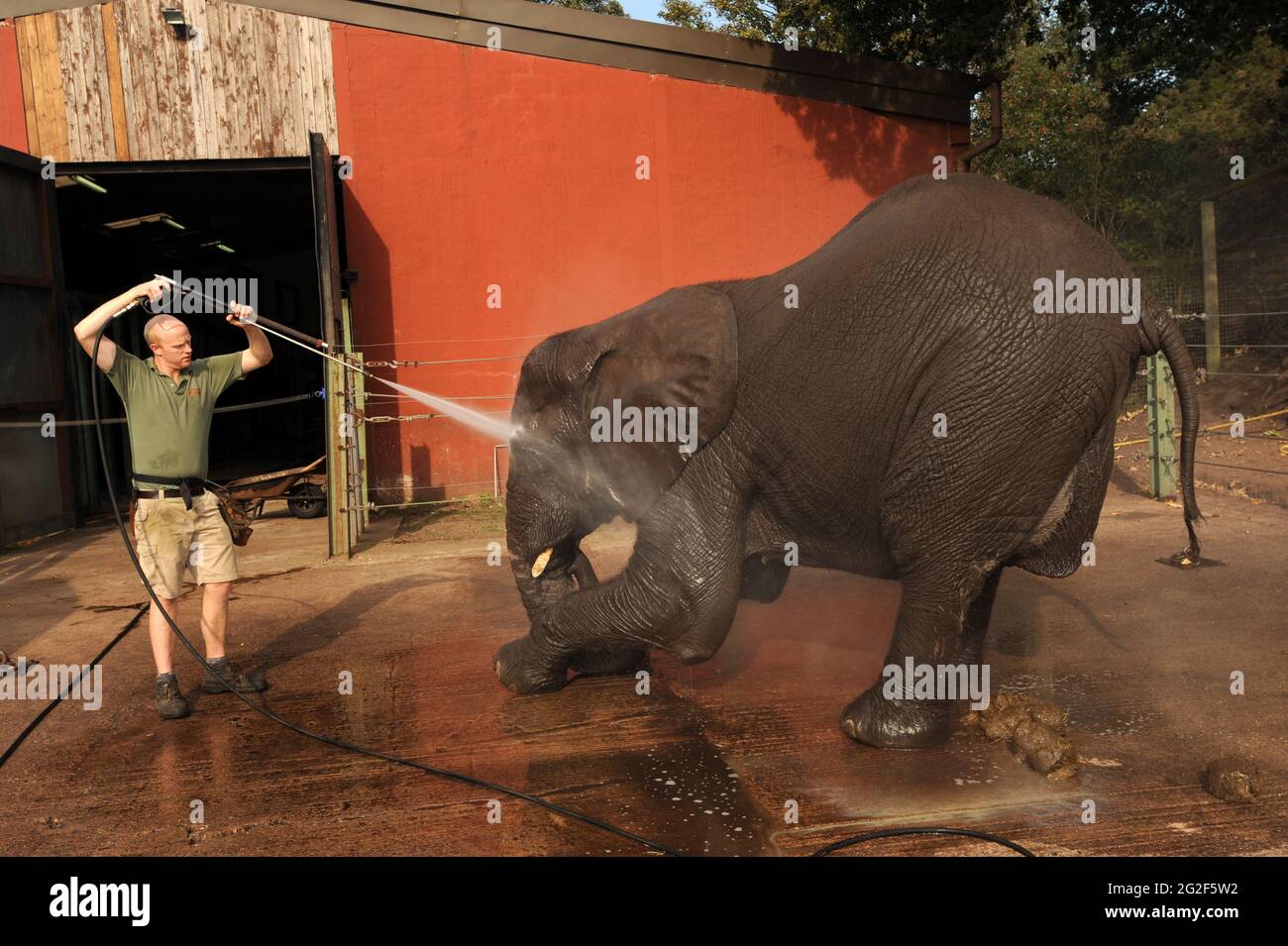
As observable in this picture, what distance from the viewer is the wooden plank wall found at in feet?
37.5

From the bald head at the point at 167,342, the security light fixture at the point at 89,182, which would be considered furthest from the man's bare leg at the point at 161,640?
the security light fixture at the point at 89,182

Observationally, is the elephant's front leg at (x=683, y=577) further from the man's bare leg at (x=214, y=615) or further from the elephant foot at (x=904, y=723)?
the man's bare leg at (x=214, y=615)

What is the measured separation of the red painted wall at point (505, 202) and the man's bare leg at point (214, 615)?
6838 mm

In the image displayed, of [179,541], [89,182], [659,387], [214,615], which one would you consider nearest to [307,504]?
[89,182]

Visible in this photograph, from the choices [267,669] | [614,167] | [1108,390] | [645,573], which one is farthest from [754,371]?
[614,167]

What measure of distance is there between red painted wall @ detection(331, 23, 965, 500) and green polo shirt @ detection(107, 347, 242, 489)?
7.00m

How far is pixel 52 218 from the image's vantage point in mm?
11211

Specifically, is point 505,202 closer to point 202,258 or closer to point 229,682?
point 229,682

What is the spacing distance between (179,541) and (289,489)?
6544mm

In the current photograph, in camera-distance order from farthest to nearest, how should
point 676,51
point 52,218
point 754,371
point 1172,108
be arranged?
point 1172,108 < point 676,51 < point 52,218 < point 754,371

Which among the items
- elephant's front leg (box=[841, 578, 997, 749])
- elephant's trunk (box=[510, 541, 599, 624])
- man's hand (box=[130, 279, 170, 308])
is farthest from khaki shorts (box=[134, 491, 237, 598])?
elephant's front leg (box=[841, 578, 997, 749])

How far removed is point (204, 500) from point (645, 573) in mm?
2365

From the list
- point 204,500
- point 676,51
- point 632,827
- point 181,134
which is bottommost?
point 632,827

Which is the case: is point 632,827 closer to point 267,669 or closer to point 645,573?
point 645,573
